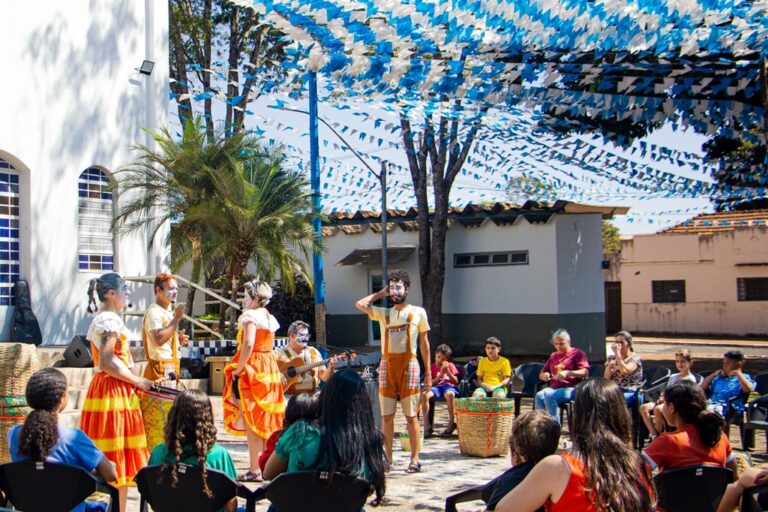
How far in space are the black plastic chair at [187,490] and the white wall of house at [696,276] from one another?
28.6 metres

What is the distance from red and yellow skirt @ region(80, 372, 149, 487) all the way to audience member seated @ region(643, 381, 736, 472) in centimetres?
316

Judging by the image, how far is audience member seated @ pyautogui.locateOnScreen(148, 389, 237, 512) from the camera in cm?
389

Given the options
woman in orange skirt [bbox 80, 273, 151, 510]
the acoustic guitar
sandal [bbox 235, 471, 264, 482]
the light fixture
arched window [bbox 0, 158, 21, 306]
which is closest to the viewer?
woman in orange skirt [bbox 80, 273, 151, 510]

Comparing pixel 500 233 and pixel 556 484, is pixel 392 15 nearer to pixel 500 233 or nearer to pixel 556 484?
pixel 556 484

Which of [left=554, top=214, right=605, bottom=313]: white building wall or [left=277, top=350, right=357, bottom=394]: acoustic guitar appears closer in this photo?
[left=277, top=350, right=357, bottom=394]: acoustic guitar

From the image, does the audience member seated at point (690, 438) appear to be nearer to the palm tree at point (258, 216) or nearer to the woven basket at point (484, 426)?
the woven basket at point (484, 426)

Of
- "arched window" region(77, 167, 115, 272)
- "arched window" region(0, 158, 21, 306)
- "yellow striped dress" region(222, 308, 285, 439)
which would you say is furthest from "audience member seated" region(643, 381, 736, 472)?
"arched window" region(77, 167, 115, 272)

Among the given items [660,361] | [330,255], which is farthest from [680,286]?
[330,255]

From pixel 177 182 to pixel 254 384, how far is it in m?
8.05

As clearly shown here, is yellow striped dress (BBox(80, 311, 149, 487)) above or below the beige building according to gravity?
below

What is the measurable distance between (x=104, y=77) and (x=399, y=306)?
8.28 metres

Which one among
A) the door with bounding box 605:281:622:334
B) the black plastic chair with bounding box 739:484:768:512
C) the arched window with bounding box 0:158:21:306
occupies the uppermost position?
the arched window with bounding box 0:158:21:306

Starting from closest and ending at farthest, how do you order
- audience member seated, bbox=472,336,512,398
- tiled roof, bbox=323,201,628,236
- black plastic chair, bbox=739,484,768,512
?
black plastic chair, bbox=739,484,768,512
audience member seated, bbox=472,336,512,398
tiled roof, bbox=323,201,628,236

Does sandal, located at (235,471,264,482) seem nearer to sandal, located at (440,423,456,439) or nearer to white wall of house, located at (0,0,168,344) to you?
sandal, located at (440,423,456,439)
